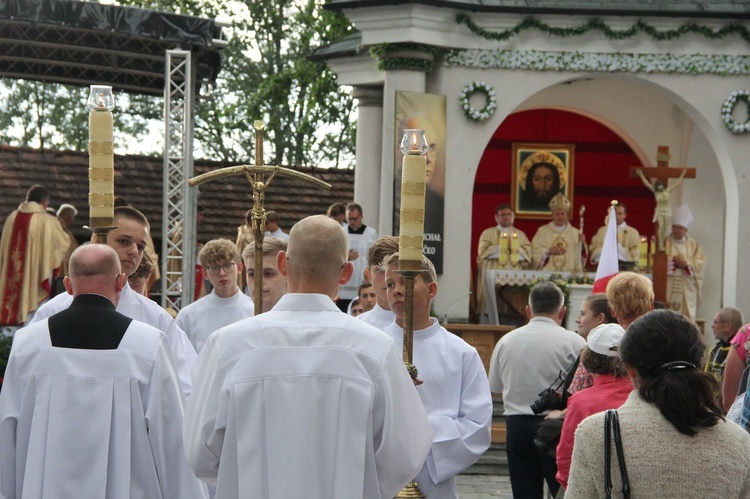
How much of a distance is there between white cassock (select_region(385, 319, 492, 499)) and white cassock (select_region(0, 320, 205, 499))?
109 centimetres

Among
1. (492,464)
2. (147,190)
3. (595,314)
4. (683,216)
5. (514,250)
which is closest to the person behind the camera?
(595,314)

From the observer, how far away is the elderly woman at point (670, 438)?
155 inches

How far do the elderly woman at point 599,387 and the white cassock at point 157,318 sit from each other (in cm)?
184

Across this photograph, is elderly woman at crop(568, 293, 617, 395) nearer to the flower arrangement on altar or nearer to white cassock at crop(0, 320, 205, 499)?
white cassock at crop(0, 320, 205, 499)

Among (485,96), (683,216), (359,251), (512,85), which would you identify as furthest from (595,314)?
(683,216)

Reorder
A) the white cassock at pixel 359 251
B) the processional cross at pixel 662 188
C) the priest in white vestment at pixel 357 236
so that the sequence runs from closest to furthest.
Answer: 1. the priest in white vestment at pixel 357 236
2. the white cassock at pixel 359 251
3. the processional cross at pixel 662 188

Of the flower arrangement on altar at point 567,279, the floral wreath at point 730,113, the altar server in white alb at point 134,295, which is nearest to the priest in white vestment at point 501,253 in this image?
the flower arrangement on altar at point 567,279

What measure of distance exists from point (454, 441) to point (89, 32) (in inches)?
457

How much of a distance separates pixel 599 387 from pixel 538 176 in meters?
15.6

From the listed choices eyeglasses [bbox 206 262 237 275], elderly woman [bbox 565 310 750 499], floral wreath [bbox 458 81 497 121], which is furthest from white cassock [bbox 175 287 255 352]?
floral wreath [bbox 458 81 497 121]

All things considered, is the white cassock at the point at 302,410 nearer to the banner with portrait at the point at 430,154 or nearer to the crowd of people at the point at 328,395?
the crowd of people at the point at 328,395

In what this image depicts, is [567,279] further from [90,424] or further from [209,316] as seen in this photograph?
[90,424]

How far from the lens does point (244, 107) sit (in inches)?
1500

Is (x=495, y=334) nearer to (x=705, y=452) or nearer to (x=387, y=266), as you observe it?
(x=387, y=266)
